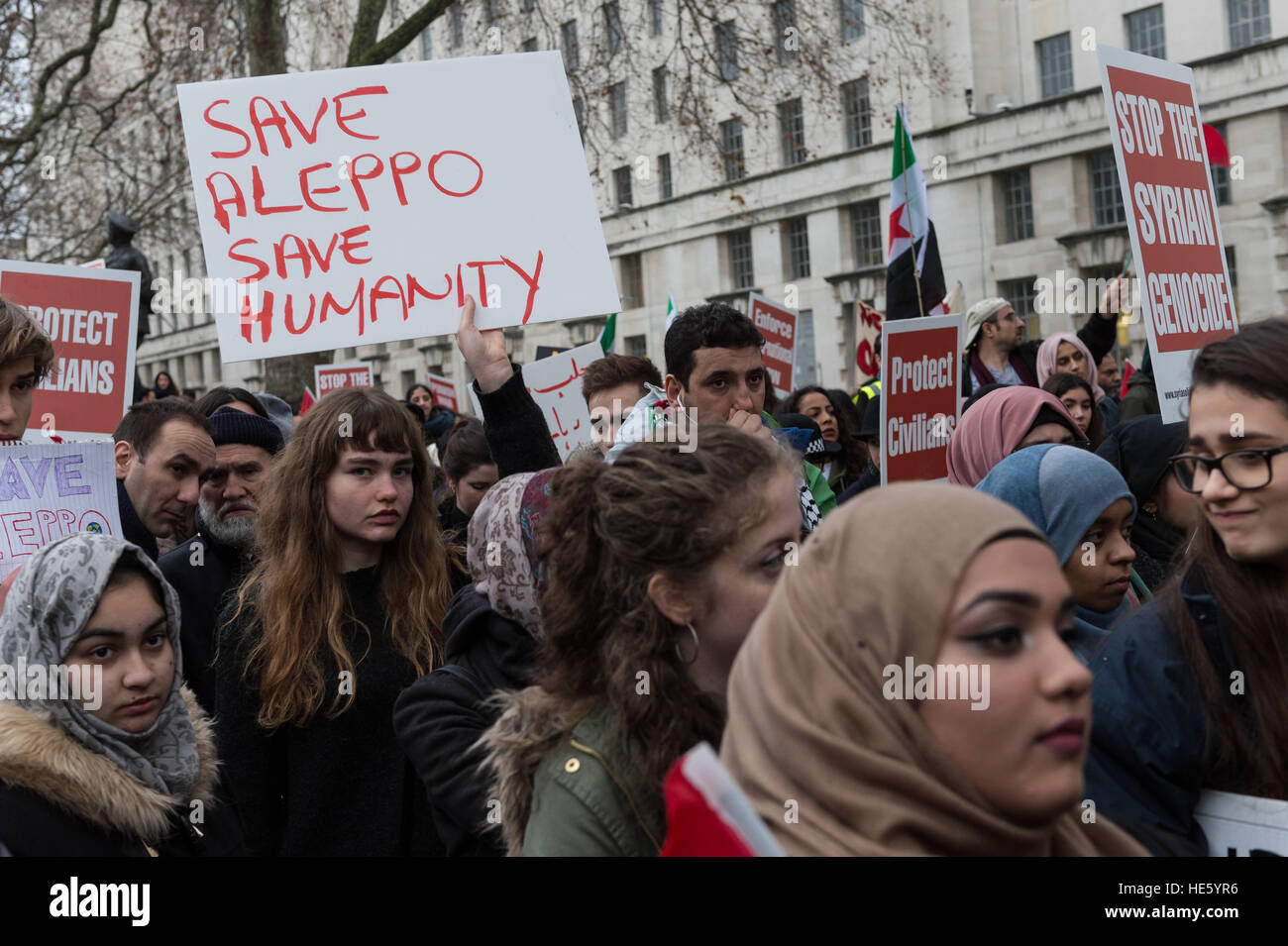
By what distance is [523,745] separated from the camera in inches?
87.4

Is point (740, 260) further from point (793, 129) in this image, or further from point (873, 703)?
point (873, 703)

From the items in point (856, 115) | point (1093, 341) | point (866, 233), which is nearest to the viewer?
point (1093, 341)

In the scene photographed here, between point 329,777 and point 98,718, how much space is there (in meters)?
0.73

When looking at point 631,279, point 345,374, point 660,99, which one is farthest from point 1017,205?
point 345,374

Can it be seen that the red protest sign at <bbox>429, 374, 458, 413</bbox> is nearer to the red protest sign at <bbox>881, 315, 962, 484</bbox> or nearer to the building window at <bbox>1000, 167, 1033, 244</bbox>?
the red protest sign at <bbox>881, 315, 962, 484</bbox>

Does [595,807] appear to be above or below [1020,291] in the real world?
below

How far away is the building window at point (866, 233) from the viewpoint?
34.8 m

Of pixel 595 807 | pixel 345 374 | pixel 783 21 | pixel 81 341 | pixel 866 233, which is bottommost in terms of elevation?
pixel 595 807

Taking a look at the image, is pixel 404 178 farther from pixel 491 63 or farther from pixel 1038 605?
pixel 1038 605

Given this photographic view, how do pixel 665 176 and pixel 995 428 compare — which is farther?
pixel 665 176

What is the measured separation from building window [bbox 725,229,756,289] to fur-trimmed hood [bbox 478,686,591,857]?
122ft

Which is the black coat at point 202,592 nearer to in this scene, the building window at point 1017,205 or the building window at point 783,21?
the building window at point 783,21

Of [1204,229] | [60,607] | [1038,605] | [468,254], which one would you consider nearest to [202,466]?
[468,254]

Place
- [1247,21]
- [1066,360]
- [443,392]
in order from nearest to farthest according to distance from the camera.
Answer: [1066,360] < [443,392] < [1247,21]
